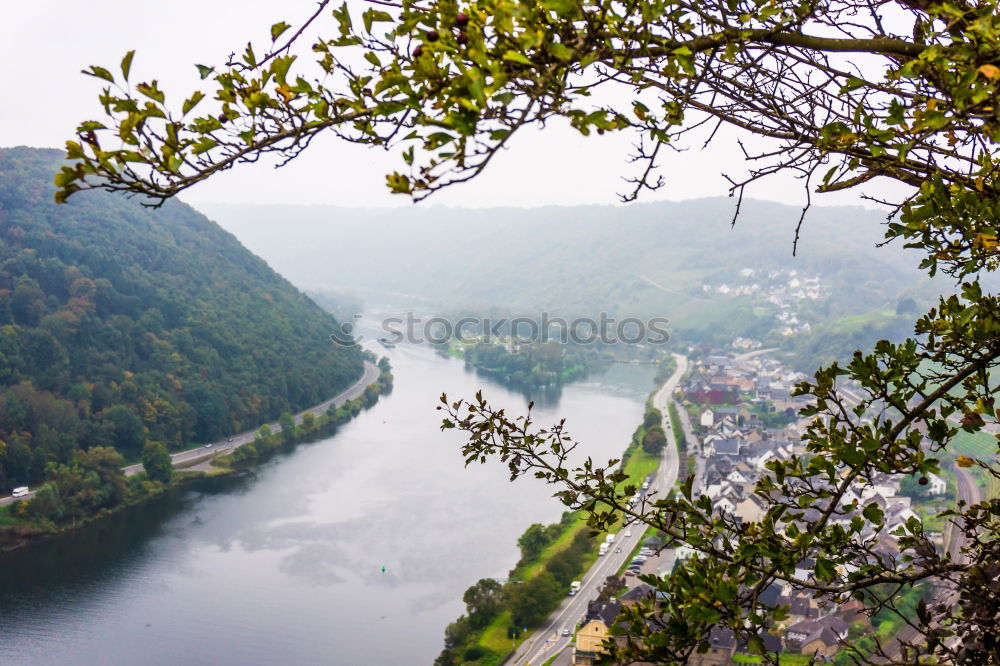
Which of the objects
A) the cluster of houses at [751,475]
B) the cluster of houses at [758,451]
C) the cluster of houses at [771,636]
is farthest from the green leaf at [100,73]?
the cluster of houses at [771,636]

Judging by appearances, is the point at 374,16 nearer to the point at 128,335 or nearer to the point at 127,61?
the point at 127,61

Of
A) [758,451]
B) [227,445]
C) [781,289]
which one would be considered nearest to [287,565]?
[227,445]

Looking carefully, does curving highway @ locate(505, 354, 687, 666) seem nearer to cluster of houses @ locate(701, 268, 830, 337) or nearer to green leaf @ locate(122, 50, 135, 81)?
green leaf @ locate(122, 50, 135, 81)

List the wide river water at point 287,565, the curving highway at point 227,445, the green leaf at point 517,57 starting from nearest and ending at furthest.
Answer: the green leaf at point 517,57 < the wide river water at point 287,565 < the curving highway at point 227,445

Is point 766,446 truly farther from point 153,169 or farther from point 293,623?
point 153,169

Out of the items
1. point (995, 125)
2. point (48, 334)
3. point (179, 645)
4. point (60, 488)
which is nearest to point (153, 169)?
point (995, 125)

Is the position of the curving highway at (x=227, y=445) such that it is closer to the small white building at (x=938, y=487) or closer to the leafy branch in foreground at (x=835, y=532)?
the small white building at (x=938, y=487)
